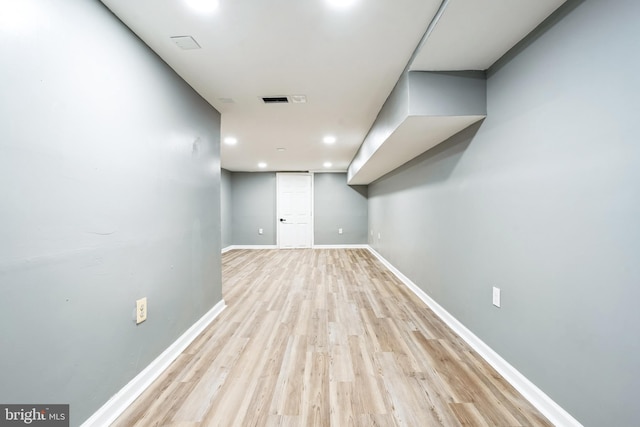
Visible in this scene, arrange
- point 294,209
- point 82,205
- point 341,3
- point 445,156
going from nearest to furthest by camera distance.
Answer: point 82,205
point 341,3
point 445,156
point 294,209

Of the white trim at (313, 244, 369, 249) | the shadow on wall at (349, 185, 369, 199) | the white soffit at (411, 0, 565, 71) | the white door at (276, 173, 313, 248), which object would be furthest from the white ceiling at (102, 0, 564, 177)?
the white trim at (313, 244, 369, 249)

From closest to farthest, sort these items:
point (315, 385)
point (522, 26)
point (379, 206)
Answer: point (522, 26) < point (315, 385) < point (379, 206)

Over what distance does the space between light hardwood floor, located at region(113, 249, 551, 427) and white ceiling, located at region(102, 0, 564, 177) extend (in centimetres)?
205

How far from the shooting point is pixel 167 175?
180 cm

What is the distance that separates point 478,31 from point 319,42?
902mm

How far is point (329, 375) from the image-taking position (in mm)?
1654

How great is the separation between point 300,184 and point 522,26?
5.86 meters

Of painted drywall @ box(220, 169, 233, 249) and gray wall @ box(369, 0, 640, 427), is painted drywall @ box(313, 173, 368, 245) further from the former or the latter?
gray wall @ box(369, 0, 640, 427)

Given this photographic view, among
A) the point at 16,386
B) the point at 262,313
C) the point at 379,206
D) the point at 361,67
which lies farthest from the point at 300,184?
the point at 16,386

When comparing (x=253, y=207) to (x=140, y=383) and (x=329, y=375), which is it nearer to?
(x=140, y=383)

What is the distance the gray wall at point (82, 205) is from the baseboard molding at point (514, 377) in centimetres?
227

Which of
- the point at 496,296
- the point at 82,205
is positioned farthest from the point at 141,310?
the point at 496,296

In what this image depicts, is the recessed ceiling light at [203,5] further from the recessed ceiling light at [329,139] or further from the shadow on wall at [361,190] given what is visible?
the shadow on wall at [361,190]

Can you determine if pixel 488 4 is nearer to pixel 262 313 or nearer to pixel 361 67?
pixel 361 67
